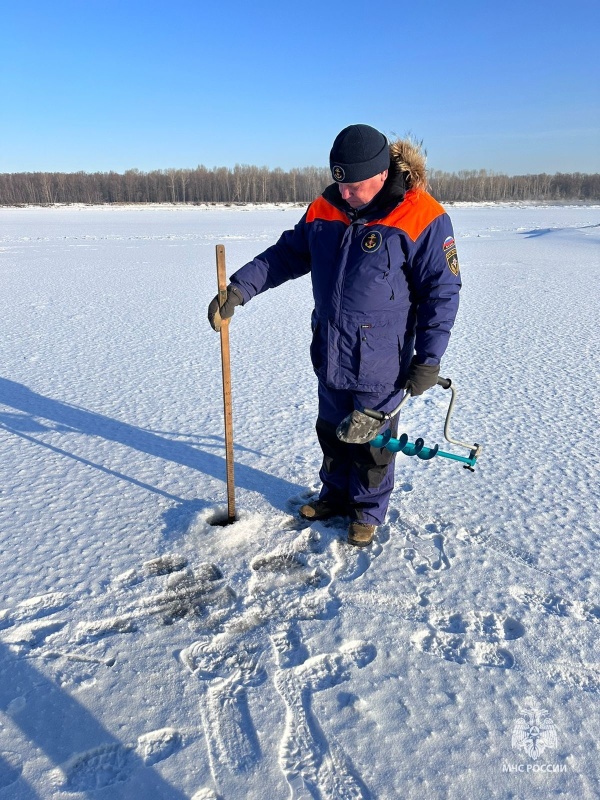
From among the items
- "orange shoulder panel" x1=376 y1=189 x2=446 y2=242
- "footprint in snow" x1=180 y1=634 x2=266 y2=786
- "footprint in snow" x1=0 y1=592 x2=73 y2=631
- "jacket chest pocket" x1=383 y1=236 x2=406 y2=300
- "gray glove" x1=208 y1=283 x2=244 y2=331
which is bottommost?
"footprint in snow" x1=180 y1=634 x2=266 y2=786

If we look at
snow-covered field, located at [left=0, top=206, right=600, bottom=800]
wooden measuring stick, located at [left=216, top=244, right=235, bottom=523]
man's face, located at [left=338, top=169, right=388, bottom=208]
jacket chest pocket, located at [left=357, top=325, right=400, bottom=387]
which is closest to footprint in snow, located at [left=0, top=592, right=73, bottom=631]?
snow-covered field, located at [left=0, top=206, right=600, bottom=800]

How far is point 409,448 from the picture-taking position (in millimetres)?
2404

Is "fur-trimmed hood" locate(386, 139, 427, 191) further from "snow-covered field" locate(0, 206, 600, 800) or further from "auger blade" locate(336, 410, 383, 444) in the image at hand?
"snow-covered field" locate(0, 206, 600, 800)

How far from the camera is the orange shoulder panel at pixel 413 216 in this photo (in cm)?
222

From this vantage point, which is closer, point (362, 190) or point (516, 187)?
point (362, 190)

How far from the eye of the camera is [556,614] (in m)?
2.20

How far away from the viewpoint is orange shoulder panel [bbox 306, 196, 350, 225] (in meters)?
2.37

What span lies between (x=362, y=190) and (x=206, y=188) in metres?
83.4

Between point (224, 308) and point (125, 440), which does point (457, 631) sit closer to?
point (224, 308)

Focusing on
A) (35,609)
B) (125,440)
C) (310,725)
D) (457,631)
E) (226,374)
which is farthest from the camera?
(125,440)

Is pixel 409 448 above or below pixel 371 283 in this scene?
below

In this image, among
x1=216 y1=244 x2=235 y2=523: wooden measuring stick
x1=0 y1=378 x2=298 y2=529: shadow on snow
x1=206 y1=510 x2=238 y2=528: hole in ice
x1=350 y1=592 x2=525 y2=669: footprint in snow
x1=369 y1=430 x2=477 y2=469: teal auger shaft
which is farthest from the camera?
x1=0 y1=378 x2=298 y2=529: shadow on snow

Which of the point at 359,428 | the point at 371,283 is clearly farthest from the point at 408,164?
the point at 359,428

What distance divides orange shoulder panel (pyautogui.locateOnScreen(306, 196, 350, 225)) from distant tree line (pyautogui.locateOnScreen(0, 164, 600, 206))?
7553 cm
